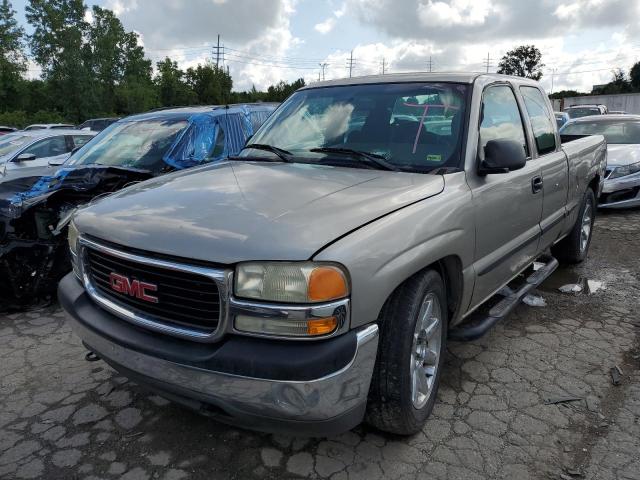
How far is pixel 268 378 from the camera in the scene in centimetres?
192

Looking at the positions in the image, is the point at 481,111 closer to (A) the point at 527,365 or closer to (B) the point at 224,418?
(A) the point at 527,365

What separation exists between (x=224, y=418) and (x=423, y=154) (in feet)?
5.96

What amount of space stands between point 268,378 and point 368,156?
1.58 m

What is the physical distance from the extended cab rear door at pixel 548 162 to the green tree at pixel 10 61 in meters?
53.4

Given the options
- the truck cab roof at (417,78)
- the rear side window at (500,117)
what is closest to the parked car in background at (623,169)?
the rear side window at (500,117)

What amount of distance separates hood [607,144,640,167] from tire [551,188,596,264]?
3082mm

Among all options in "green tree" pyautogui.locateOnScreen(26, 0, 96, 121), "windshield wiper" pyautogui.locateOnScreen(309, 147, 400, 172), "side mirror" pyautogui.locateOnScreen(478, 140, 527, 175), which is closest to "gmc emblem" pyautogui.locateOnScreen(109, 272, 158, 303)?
"windshield wiper" pyautogui.locateOnScreen(309, 147, 400, 172)

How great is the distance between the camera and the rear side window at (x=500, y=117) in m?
3.27

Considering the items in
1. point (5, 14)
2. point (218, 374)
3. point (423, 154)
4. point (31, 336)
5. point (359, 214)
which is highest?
point (5, 14)

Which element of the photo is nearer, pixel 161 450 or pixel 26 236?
pixel 161 450

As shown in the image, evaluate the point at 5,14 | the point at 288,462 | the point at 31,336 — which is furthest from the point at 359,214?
the point at 5,14

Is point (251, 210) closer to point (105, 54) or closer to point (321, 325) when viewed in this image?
point (321, 325)

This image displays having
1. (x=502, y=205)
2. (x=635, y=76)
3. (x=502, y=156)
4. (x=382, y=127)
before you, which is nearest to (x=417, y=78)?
(x=382, y=127)

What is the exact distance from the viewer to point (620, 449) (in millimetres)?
2557
